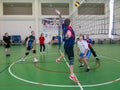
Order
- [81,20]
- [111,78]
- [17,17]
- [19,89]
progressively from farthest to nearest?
[17,17]
[81,20]
[111,78]
[19,89]

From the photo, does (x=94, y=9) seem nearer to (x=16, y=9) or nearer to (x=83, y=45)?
(x=16, y=9)

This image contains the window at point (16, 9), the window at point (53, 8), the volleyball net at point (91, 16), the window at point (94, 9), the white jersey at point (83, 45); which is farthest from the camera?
the window at point (53, 8)

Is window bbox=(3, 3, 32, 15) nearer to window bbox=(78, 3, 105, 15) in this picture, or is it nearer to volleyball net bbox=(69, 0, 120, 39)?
volleyball net bbox=(69, 0, 120, 39)

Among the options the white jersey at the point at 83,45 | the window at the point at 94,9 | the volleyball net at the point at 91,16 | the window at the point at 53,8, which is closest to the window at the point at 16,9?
the window at the point at 53,8

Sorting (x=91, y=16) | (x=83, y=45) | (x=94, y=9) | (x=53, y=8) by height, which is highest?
(x=53, y=8)

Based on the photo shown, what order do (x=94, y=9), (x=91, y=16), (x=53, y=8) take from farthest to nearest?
(x=53, y=8) < (x=94, y=9) < (x=91, y=16)

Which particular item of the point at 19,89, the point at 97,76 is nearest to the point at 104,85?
the point at 97,76

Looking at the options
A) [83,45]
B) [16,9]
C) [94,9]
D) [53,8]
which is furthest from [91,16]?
[83,45]

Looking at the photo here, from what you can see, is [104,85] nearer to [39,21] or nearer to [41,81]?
[41,81]

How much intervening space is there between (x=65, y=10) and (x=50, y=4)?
2126mm

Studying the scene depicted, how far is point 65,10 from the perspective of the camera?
28312mm

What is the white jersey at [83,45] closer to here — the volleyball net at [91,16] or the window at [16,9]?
the volleyball net at [91,16]

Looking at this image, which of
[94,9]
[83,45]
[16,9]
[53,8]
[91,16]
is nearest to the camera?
[83,45]

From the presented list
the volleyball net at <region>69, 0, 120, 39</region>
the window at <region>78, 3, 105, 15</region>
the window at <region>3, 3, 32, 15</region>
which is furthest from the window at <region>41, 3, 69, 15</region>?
the volleyball net at <region>69, 0, 120, 39</region>
